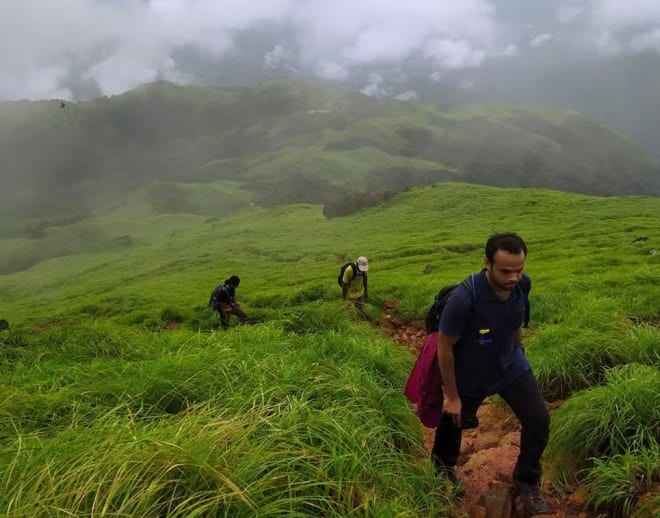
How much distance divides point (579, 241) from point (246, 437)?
118 feet

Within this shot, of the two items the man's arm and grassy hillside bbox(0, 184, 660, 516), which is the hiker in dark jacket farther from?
the man's arm

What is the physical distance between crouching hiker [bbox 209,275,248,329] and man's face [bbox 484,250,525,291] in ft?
40.3

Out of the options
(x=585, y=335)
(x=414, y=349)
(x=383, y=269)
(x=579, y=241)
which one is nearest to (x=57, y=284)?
(x=383, y=269)

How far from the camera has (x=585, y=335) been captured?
8.27 metres

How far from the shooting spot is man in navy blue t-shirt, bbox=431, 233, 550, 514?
181 inches

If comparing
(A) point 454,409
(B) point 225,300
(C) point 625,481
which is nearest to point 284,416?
(A) point 454,409

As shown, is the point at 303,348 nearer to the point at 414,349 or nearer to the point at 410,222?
the point at 414,349

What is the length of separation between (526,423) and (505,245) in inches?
68.6

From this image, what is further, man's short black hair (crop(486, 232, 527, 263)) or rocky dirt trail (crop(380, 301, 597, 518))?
rocky dirt trail (crop(380, 301, 597, 518))

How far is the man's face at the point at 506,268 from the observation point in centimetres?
445

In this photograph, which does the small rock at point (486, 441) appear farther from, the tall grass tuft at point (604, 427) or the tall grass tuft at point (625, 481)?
the tall grass tuft at point (625, 481)

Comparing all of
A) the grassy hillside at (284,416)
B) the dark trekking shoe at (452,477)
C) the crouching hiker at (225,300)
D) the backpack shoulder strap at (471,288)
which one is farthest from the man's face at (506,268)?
the crouching hiker at (225,300)

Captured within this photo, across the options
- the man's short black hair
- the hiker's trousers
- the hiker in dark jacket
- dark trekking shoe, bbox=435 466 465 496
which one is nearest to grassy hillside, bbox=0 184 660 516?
dark trekking shoe, bbox=435 466 465 496

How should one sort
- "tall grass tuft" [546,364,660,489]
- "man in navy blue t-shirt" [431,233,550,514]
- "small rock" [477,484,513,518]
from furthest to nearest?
"tall grass tuft" [546,364,660,489], "small rock" [477,484,513,518], "man in navy blue t-shirt" [431,233,550,514]
